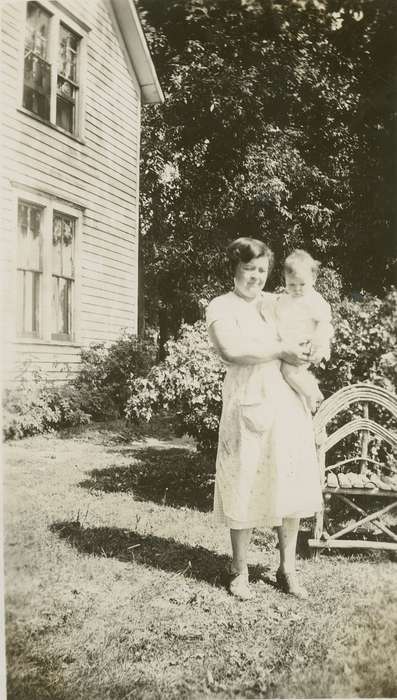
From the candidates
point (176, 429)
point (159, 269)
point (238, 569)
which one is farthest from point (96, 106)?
point (238, 569)

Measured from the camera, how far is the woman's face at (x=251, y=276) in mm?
2014

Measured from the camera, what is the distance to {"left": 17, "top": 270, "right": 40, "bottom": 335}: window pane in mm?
1942

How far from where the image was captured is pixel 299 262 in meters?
2.04

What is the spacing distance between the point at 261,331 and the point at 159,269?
471mm

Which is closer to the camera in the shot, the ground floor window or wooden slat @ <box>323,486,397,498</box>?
the ground floor window

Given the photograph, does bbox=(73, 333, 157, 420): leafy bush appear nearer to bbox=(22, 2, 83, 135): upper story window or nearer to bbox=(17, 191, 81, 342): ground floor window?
bbox=(17, 191, 81, 342): ground floor window

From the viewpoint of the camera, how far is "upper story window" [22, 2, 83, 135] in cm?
193

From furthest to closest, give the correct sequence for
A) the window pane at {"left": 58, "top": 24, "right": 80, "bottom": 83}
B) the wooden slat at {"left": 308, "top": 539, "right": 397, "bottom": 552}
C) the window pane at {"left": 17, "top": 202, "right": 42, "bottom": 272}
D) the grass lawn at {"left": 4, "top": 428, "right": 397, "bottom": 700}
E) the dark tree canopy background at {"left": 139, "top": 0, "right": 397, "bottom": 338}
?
the wooden slat at {"left": 308, "top": 539, "right": 397, "bottom": 552}
the dark tree canopy background at {"left": 139, "top": 0, "right": 397, "bottom": 338}
the window pane at {"left": 58, "top": 24, "right": 80, "bottom": 83}
the window pane at {"left": 17, "top": 202, "right": 42, "bottom": 272}
the grass lawn at {"left": 4, "top": 428, "right": 397, "bottom": 700}

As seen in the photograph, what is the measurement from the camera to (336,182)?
2164 mm

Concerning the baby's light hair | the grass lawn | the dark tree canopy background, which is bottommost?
the grass lawn

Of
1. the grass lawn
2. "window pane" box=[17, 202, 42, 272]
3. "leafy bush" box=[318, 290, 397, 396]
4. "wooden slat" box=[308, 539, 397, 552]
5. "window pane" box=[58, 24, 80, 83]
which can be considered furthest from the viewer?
"leafy bush" box=[318, 290, 397, 396]

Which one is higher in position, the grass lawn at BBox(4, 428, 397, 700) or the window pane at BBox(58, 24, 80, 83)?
the window pane at BBox(58, 24, 80, 83)

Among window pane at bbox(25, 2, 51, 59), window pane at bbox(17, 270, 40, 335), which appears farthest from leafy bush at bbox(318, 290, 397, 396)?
window pane at bbox(25, 2, 51, 59)

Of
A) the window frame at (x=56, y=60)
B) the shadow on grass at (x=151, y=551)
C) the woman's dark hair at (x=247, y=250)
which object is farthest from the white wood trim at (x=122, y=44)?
the shadow on grass at (x=151, y=551)
